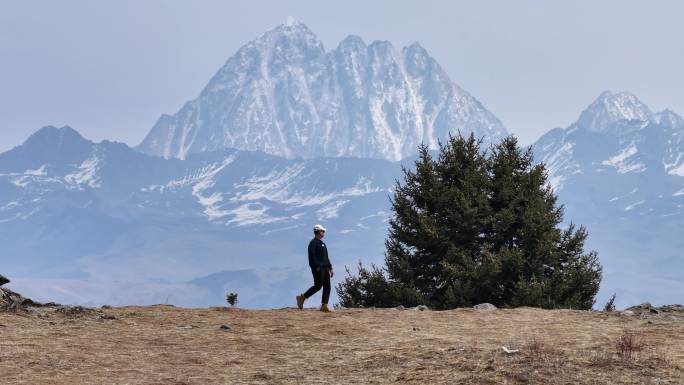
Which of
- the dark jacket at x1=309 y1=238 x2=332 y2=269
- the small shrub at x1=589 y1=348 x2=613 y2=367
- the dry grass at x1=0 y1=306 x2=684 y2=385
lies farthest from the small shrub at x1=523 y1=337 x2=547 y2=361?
the dark jacket at x1=309 y1=238 x2=332 y2=269

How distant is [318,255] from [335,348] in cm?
736

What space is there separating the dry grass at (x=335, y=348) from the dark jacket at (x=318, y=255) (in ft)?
6.48

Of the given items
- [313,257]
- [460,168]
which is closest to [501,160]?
[460,168]

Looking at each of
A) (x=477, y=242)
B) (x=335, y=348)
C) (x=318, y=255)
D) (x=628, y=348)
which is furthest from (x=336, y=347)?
(x=477, y=242)

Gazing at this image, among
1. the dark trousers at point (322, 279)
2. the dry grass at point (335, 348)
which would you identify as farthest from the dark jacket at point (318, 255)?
the dry grass at point (335, 348)

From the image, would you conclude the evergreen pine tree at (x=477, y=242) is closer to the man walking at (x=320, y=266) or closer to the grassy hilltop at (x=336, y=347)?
the man walking at (x=320, y=266)

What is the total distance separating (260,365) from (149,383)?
251cm

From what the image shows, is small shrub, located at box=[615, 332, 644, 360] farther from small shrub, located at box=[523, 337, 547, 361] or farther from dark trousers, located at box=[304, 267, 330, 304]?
dark trousers, located at box=[304, 267, 330, 304]

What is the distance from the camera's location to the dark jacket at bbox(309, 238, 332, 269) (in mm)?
24484

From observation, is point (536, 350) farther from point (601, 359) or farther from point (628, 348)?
point (628, 348)

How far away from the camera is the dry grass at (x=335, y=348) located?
46.0 feet

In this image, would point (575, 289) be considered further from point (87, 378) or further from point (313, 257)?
point (87, 378)

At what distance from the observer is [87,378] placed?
14.2 m

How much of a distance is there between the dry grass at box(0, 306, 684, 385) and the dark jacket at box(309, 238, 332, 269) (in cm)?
197
